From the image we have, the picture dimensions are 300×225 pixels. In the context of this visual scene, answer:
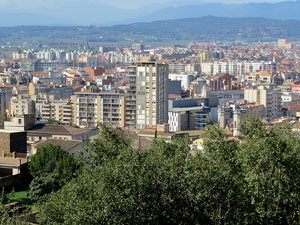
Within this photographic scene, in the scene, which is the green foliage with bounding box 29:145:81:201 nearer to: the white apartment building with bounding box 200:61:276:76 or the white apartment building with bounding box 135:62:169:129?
the white apartment building with bounding box 135:62:169:129

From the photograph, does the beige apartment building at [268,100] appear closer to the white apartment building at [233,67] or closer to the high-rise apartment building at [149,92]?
the high-rise apartment building at [149,92]

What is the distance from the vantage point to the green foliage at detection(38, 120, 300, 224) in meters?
12.0

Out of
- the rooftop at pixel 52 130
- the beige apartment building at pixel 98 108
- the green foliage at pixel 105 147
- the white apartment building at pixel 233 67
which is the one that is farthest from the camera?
the white apartment building at pixel 233 67

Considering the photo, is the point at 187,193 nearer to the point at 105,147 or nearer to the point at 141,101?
the point at 105,147

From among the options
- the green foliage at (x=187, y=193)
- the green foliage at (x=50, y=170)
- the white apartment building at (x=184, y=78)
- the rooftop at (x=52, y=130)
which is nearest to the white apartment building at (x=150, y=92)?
the rooftop at (x=52, y=130)

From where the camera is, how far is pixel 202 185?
499 inches

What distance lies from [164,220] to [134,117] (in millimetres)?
31822

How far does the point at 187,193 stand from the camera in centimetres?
1251

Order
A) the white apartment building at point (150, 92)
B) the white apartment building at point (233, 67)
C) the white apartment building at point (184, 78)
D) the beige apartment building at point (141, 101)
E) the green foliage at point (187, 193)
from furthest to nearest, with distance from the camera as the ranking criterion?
the white apartment building at point (233, 67) < the white apartment building at point (184, 78) < the beige apartment building at point (141, 101) < the white apartment building at point (150, 92) < the green foliage at point (187, 193)

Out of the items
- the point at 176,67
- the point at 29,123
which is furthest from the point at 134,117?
the point at 176,67

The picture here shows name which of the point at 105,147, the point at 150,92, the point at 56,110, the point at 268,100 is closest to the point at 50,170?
the point at 105,147

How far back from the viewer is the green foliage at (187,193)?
11984 mm

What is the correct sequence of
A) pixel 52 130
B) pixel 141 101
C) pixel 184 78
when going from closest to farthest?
pixel 52 130
pixel 141 101
pixel 184 78

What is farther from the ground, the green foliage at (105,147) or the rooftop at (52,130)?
the green foliage at (105,147)
